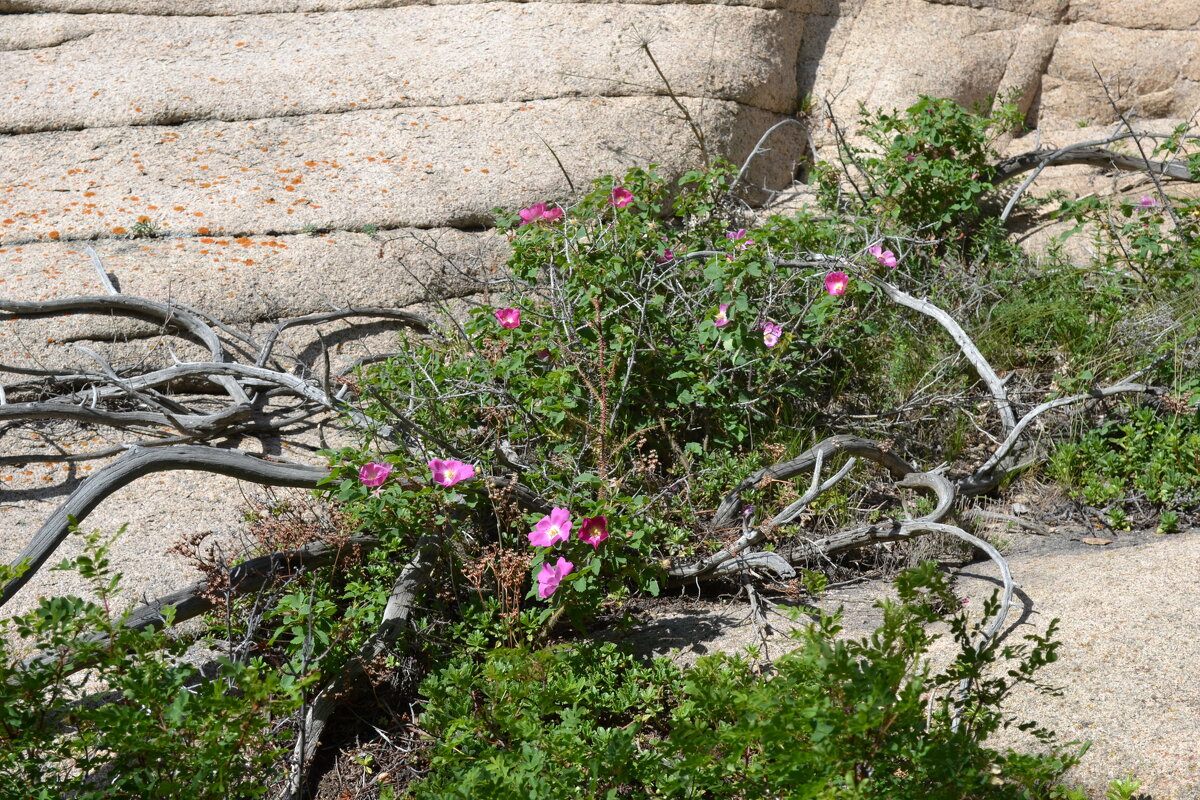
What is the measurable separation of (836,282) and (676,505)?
1.15 m

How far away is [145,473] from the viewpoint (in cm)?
322

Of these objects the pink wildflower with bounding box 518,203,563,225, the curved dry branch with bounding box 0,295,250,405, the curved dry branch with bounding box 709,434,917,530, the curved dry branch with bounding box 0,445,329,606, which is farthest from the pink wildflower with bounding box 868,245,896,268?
the curved dry branch with bounding box 0,295,250,405

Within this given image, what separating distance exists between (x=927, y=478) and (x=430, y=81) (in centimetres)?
377

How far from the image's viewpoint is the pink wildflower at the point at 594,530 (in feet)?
9.23

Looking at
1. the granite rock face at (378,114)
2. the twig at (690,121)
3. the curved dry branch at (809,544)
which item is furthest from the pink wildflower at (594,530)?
the twig at (690,121)

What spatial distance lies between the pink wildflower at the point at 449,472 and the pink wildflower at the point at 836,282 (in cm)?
172

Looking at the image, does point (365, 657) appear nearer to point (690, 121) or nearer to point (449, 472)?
point (449, 472)

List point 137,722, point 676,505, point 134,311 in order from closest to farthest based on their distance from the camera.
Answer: point 137,722 → point 676,505 → point 134,311

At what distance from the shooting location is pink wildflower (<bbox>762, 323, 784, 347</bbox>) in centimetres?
368

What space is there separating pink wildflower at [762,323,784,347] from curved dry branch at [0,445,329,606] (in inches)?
67.6

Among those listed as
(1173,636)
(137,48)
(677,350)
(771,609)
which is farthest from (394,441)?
(137,48)

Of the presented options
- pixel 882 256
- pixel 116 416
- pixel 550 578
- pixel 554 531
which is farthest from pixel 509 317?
pixel 116 416

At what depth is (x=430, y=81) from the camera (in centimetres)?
568

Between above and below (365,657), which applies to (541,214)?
above
